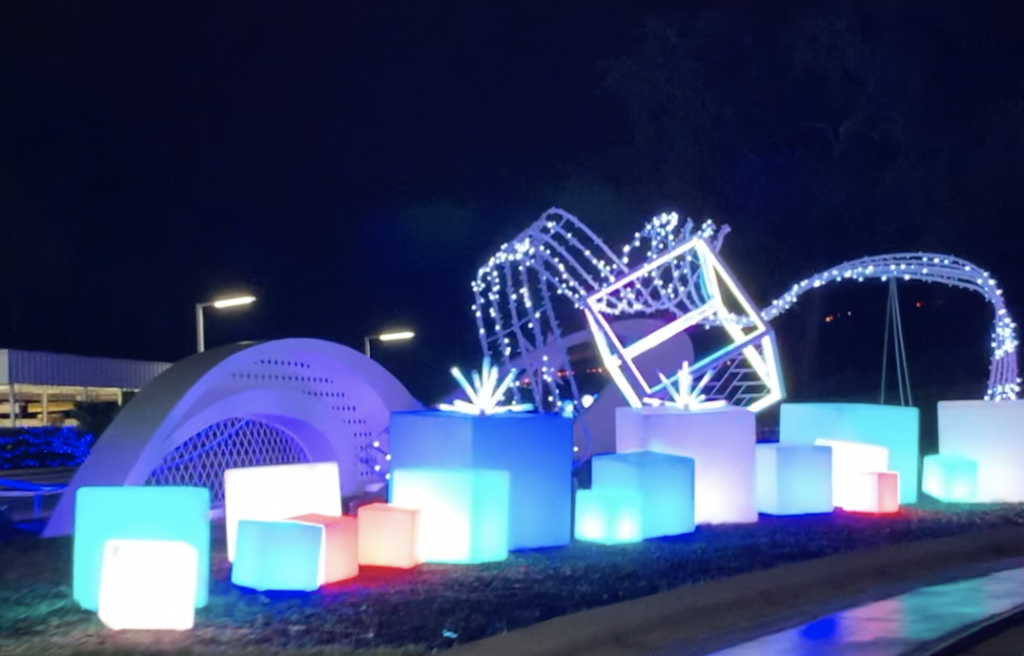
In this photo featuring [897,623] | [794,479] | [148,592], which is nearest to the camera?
[148,592]

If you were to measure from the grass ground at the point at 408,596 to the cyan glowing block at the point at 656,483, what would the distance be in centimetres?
33

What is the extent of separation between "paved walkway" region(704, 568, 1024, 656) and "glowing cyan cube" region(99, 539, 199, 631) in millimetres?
3827

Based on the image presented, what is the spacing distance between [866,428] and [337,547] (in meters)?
11.2

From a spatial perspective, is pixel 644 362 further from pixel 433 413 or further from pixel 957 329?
pixel 433 413

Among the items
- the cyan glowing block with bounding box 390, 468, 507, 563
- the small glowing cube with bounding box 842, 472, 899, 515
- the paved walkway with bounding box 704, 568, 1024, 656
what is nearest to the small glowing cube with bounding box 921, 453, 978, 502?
the small glowing cube with bounding box 842, 472, 899, 515

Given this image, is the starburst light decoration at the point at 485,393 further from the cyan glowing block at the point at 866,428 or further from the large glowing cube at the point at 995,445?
the large glowing cube at the point at 995,445


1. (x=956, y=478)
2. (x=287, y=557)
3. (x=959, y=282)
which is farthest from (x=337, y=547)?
(x=959, y=282)

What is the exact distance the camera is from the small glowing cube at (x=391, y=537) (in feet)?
42.7

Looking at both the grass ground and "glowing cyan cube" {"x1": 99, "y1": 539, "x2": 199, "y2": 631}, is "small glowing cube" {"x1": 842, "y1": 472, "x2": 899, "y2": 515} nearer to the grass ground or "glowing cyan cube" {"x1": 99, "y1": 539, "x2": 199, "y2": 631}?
the grass ground

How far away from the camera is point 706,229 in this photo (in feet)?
70.0

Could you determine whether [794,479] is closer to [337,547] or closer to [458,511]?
[458,511]

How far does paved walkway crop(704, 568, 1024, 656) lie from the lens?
9.47 metres

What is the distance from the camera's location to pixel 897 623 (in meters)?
10.7

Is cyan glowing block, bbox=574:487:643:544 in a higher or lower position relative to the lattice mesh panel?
lower
